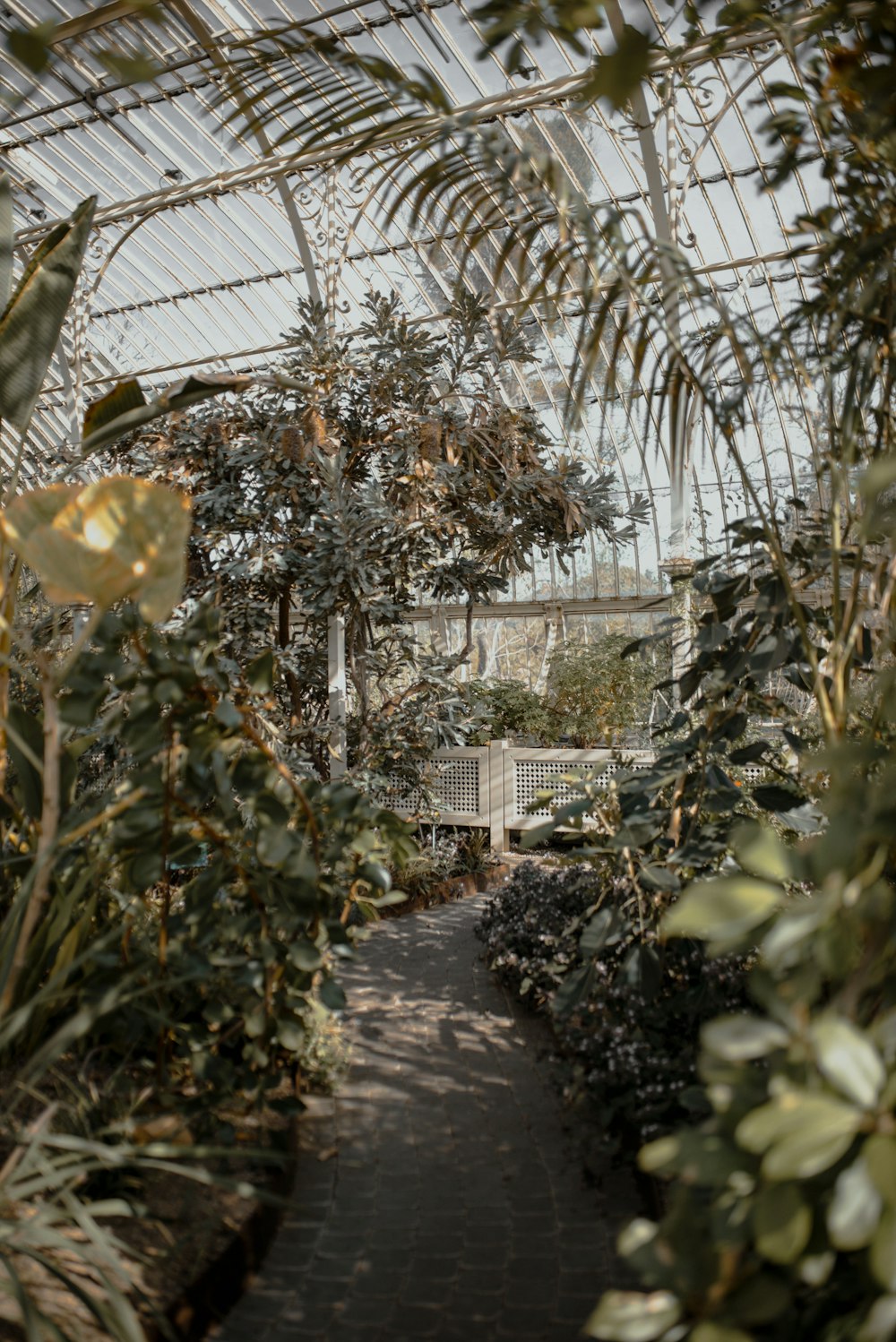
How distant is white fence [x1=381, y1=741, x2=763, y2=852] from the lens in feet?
26.5

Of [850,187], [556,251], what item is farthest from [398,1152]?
[850,187]

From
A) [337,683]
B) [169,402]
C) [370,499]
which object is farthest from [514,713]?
[169,402]

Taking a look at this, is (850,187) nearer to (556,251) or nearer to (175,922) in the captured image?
(556,251)

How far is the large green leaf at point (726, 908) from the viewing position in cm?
103

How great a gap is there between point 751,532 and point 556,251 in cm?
92

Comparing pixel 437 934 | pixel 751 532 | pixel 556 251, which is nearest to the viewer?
pixel 556 251

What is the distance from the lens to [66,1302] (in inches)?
74.7

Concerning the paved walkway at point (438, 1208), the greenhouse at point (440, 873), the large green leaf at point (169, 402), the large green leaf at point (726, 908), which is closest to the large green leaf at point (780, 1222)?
the greenhouse at point (440, 873)

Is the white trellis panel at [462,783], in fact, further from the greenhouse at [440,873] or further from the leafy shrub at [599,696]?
the greenhouse at [440,873]

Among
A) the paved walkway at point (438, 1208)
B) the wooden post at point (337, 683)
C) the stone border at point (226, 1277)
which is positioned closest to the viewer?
the stone border at point (226, 1277)

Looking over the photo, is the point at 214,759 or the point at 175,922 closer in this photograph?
the point at 214,759

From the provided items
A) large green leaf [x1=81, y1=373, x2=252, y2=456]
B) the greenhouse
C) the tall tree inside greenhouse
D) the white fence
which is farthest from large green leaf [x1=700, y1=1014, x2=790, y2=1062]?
the white fence

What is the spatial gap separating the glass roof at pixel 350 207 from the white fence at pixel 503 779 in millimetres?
1864

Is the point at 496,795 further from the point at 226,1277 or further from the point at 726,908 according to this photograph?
the point at 726,908
